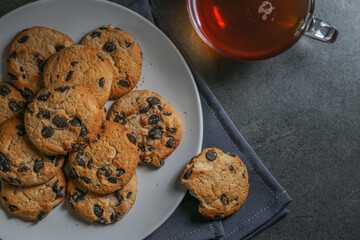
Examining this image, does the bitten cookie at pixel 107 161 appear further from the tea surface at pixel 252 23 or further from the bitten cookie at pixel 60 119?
the tea surface at pixel 252 23

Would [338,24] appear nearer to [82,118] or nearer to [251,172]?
[251,172]

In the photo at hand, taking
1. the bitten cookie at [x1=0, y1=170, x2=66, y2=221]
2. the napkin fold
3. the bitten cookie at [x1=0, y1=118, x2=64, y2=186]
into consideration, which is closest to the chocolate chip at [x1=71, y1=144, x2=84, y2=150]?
the bitten cookie at [x1=0, y1=118, x2=64, y2=186]

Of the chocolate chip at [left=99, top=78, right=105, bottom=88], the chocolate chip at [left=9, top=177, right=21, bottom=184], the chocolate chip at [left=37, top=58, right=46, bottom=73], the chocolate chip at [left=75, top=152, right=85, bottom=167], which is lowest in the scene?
the chocolate chip at [left=9, top=177, right=21, bottom=184]

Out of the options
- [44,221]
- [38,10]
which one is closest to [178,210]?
[44,221]

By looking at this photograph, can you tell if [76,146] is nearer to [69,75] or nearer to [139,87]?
[69,75]

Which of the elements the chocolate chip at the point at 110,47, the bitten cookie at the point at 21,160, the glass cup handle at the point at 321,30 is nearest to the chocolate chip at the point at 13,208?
the bitten cookie at the point at 21,160

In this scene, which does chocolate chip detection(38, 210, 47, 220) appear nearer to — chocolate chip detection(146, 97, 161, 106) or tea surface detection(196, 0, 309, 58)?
chocolate chip detection(146, 97, 161, 106)
